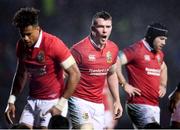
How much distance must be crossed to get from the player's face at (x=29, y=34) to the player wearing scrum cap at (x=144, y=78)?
1435 millimetres

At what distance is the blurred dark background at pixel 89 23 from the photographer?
273 inches

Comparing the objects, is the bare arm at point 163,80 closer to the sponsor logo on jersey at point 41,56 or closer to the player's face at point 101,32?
the player's face at point 101,32

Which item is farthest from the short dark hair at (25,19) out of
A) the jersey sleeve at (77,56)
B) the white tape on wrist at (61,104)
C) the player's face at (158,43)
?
the player's face at (158,43)

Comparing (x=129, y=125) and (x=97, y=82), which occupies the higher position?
(x=97, y=82)

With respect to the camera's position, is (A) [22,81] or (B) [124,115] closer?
(A) [22,81]

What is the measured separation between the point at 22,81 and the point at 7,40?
210 cm

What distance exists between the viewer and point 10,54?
696 cm

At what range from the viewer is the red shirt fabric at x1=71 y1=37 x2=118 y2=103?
5.47 m

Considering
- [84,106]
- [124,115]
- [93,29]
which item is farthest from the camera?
[124,115]

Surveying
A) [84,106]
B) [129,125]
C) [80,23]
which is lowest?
[129,125]

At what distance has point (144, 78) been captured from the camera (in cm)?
607

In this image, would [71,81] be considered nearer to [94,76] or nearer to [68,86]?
[68,86]

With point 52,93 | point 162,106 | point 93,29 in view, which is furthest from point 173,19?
point 52,93

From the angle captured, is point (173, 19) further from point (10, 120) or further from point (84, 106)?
point (10, 120)
